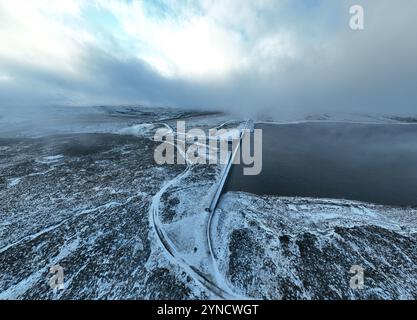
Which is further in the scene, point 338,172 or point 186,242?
point 338,172

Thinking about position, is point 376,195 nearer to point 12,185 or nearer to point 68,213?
point 68,213

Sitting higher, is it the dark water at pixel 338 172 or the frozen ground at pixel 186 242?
the dark water at pixel 338 172

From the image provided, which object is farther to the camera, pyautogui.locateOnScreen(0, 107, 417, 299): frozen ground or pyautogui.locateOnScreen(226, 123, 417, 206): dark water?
pyautogui.locateOnScreen(226, 123, 417, 206): dark water

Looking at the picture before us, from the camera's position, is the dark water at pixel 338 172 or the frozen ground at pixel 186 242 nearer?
the frozen ground at pixel 186 242

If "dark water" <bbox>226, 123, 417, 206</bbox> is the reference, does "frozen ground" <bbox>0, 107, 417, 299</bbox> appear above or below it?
below

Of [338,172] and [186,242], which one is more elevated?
[338,172]
